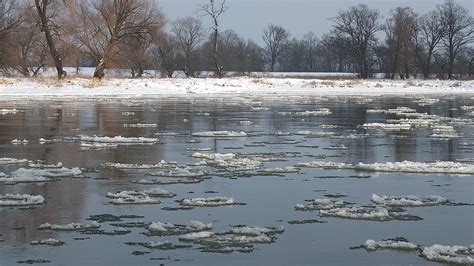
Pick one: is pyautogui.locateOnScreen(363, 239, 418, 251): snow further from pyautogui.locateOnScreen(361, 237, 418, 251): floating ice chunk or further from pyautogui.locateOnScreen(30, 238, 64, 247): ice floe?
pyautogui.locateOnScreen(30, 238, 64, 247): ice floe

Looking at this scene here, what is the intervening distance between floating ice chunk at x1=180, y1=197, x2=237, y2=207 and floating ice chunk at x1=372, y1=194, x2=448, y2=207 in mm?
1906

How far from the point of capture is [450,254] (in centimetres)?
672

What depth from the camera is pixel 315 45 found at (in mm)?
178375

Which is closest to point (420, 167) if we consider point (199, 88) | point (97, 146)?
point (97, 146)

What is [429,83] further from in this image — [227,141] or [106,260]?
[106,260]

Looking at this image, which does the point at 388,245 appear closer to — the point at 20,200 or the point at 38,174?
the point at 20,200

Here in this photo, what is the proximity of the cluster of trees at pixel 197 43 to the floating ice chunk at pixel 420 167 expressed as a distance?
46.2 m

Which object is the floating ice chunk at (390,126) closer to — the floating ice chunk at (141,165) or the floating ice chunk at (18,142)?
the floating ice chunk at (141,165)

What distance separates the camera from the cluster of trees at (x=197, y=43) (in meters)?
59.0

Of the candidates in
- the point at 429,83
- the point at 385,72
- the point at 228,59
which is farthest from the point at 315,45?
the point at 429,83

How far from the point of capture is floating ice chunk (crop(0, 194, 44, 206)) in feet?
29.2

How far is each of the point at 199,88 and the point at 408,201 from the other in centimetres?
4799

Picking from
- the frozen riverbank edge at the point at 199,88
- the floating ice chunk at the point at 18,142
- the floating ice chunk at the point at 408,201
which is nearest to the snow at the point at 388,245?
the floating ice chunk at the point at 408,201

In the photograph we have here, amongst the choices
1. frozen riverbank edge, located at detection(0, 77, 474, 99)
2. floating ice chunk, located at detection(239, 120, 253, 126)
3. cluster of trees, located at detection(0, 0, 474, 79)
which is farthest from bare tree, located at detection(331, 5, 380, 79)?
floating ice chunk, located at detection(239, 120, 253, 126)
